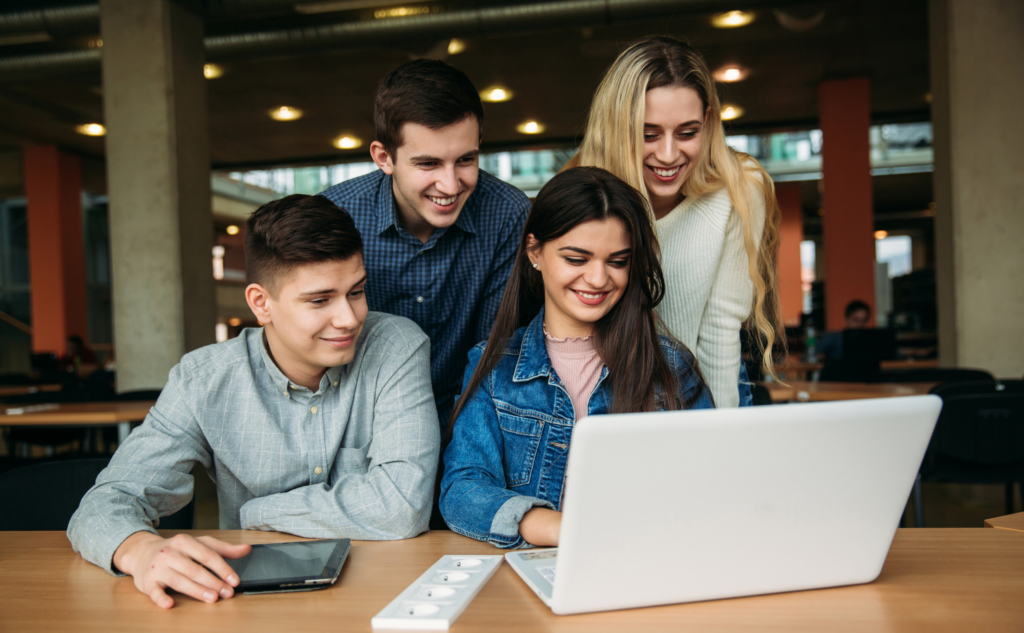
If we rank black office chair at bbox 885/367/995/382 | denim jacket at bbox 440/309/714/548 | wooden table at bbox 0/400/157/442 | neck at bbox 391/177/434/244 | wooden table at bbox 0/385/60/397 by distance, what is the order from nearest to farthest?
denim jacket at bbox 440/309/714/548 → neck at bbox 391/177/434/244 → wooden table at bbox 0/400/157/442 → black office chair at bbox 885/367/995/382 → wooden table at bbox 0/385/60/397

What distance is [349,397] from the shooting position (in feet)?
4.82

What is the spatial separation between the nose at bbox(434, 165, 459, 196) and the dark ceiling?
3439 millimetres

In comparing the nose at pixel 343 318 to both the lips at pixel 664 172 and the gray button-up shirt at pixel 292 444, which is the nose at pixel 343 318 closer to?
the gray button-up shirt at pixel 292 444

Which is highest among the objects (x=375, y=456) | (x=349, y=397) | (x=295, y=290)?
(x=295, y=290)

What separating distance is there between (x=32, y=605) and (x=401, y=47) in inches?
188

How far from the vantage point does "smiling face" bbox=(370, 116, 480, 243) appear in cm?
166

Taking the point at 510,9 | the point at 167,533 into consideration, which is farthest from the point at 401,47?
the point at 167,533

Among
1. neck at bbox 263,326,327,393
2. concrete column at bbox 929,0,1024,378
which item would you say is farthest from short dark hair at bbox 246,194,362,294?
concrete column at bbox 929,0,1024,378

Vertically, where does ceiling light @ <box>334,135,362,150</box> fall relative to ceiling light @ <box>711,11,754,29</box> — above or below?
below

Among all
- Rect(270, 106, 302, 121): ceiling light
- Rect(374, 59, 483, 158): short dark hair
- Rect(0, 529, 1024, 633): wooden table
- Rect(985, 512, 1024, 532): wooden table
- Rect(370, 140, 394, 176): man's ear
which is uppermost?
Rect(270, 106, 302, 121): ceiling light

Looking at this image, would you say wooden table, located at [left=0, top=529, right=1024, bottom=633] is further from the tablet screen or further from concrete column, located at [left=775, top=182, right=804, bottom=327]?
concrete column, located at [left=775, top=182, right=804, bottom=327]

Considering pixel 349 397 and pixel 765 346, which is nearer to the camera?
pixel 349 397

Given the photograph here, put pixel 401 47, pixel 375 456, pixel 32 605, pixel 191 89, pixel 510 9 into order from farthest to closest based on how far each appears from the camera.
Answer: pixel 401 47 < pixel 510 9 < pixel 191 89 < pixel 375 456 < pixel 32 605

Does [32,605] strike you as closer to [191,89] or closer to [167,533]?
[167,533]
